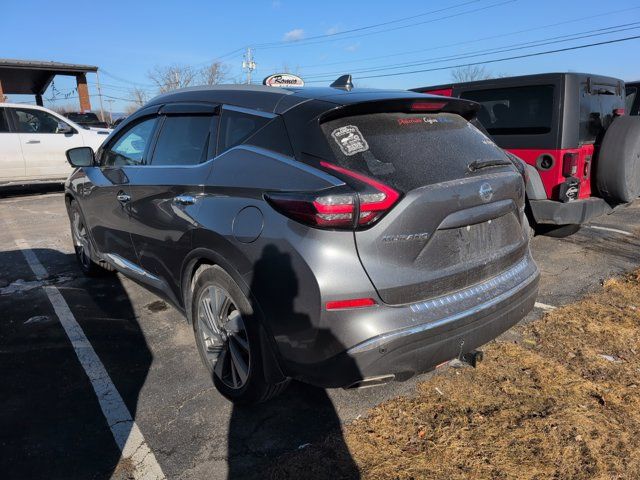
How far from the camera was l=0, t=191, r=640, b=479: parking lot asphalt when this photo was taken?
247 cm

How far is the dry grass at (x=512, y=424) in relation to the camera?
7.73 feet

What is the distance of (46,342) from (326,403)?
231 cm

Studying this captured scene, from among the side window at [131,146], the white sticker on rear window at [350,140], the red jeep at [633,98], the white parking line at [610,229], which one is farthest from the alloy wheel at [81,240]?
the red jeep at [633,98]

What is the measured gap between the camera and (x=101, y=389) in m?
3.08

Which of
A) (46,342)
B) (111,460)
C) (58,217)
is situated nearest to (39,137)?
(58,217)

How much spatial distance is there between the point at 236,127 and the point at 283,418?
1.71 metres

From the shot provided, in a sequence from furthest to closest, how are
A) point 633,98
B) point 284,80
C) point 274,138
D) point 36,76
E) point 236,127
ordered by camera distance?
point 36,76
point 633,98
point 284,80
point 236,127
point 274,138

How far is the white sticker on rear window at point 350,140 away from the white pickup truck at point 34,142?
1062 cm

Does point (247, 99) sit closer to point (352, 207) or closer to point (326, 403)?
point (352, 207)

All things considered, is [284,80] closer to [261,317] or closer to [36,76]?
[261,317]

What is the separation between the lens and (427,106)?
2.68 metres

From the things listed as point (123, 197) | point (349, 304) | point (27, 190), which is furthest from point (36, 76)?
point (349, 304)

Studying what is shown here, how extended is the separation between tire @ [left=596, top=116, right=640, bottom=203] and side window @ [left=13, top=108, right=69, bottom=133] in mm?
11101

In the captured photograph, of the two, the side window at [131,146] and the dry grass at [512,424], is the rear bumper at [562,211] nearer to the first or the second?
the dry grass at [512,424]
